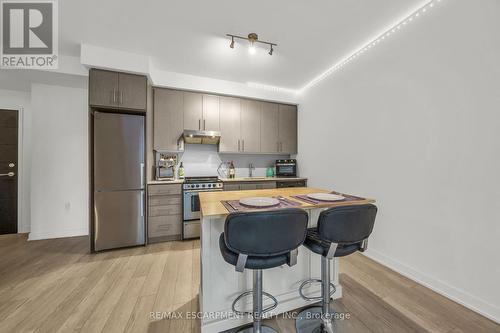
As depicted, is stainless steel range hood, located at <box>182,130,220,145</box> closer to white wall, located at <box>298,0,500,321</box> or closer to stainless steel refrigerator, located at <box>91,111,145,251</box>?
stainless steel refrigerator, located at <box>91,111,145,251</box>

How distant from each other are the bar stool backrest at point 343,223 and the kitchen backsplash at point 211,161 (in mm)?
2878

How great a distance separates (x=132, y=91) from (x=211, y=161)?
170cm

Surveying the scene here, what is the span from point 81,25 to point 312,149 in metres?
3.65

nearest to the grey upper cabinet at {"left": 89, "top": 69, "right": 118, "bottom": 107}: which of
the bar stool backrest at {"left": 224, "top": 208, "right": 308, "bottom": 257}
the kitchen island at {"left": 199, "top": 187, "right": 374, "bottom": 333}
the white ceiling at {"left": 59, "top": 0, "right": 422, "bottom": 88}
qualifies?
the white ceiling at {"left": 59, "top": 0, "right": 422, "bottom": 88}

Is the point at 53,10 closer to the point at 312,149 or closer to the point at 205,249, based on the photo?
the point at 205,249

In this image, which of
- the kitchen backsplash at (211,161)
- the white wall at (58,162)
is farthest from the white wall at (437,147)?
the white wall at (58,162)

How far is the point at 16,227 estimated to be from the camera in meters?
3.11

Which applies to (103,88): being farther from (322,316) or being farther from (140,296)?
(322,316)

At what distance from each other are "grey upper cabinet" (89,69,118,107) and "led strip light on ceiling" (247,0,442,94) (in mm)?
2152

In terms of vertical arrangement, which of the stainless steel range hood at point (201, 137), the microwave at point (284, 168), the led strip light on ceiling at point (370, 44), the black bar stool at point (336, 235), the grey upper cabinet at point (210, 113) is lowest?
the black bar stool at point (336, 235)

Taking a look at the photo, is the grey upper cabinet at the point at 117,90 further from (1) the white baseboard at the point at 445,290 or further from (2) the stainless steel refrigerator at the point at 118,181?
(1) the white baseboard at the point at 445,290

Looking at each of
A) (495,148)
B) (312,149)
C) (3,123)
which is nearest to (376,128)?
(495,148)

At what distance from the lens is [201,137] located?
326cm

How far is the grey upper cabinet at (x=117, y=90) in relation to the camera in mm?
2512
